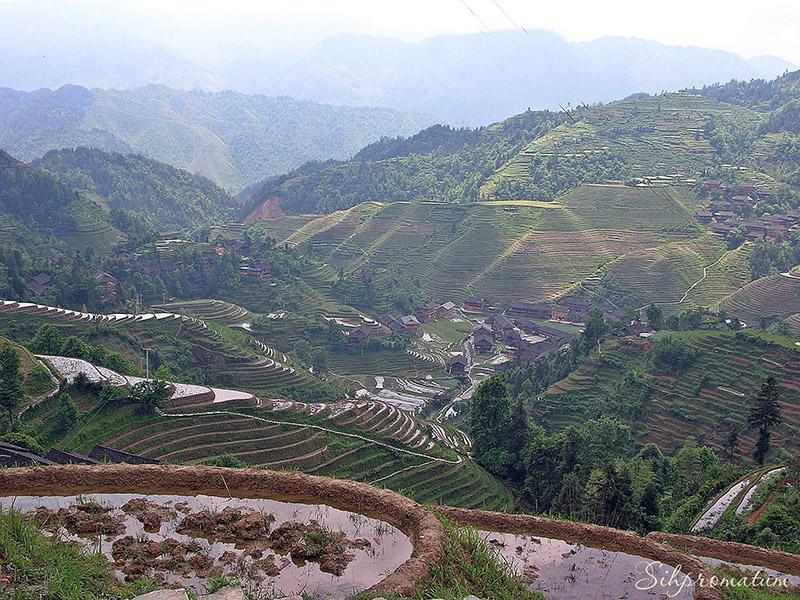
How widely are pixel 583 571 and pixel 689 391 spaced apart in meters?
18.2

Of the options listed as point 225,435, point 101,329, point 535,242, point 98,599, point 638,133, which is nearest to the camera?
point 98,599

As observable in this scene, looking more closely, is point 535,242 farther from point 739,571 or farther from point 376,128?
point 376,128

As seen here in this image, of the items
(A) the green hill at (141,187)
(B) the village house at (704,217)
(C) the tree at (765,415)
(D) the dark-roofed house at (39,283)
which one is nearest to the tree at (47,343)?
(D) the dark-roofed house at (39,283)

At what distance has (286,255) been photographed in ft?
169

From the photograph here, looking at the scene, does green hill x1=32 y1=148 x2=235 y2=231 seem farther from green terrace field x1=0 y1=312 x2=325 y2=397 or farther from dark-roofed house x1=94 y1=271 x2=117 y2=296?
green terrace field x1=0 y1=312 x2=325 y2=397

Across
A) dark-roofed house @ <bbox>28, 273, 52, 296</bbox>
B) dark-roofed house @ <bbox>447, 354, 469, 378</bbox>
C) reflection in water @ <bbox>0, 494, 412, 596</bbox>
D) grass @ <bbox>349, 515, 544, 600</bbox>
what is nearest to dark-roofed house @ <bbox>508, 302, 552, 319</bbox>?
dark-roofed house @ <bbox>447, 354, 469, 378</bbox>

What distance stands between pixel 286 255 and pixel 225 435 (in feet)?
115

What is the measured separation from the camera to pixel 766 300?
37.9 metres

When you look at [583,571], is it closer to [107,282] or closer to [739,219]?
[107,282]

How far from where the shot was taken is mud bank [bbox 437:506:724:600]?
745 centimetres

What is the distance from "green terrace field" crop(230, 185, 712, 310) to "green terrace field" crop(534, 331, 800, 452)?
58.8ft

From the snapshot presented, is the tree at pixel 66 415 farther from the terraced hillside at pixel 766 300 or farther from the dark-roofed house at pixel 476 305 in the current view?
the terraced hillside at pixel 766 300

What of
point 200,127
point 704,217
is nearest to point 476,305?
point 704,217

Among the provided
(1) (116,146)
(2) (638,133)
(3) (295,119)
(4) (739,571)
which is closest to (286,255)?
(2) (638,133)
